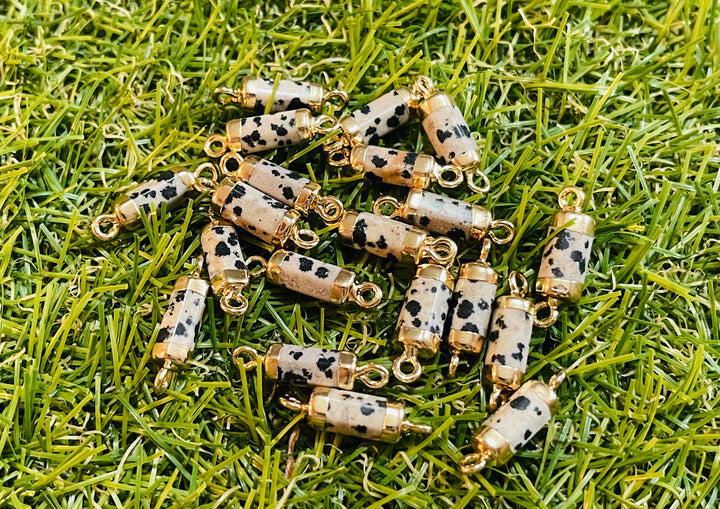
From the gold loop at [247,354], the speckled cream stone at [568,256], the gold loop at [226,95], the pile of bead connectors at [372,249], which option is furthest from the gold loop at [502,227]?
the gold loop at [226,95]

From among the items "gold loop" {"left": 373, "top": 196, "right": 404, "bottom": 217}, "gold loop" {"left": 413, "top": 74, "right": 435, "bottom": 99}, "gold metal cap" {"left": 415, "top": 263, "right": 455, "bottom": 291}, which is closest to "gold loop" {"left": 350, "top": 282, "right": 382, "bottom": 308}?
"gold metal cap" {"left": 415, "top": 263, "right": 455, "bottom": 291}

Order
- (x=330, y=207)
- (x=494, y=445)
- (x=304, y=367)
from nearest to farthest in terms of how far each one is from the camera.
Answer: (x=494, y=445)
(x=304, y=367)
(x=330, y=207)

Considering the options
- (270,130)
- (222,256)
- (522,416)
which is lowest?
(522,416)

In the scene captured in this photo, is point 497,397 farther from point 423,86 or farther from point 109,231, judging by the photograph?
point 109,231

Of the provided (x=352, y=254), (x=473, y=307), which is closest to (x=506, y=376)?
(x=473, y=307)

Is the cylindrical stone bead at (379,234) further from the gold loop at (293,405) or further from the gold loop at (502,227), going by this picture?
the gold loop at (293,405)

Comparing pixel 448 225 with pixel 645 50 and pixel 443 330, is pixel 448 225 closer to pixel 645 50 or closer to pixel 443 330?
pixel 443 330
